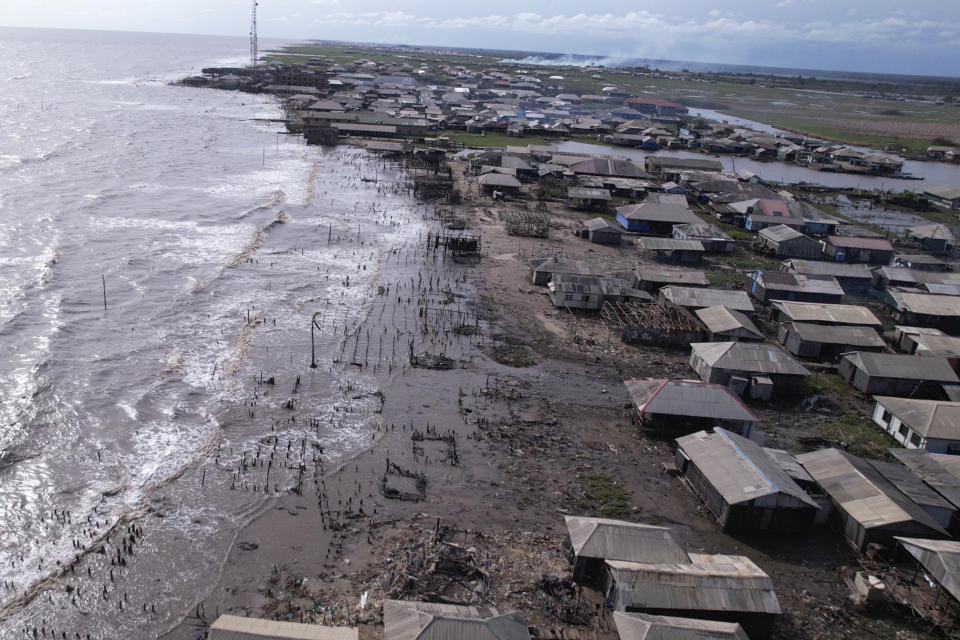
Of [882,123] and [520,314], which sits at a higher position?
[882,123]

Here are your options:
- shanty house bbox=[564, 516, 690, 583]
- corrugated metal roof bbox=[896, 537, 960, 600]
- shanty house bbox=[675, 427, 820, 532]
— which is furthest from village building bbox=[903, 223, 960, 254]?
shanty house bbox=[564, 516, 690, 583]

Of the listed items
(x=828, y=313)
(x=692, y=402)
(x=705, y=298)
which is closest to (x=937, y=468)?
(x=692, y=402)

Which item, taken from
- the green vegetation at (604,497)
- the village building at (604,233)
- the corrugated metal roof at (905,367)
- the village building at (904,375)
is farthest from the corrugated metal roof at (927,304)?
the green vegetation at (604,497)

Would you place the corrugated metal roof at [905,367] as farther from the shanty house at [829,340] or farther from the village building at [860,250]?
the village building at [860,250]

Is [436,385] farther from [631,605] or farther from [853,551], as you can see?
[853,551]

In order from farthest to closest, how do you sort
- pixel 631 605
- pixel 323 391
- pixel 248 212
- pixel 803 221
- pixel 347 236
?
pixel 803 221
pixel 248 212
pixel 347 236
pixel 323 391
pixel 631 605

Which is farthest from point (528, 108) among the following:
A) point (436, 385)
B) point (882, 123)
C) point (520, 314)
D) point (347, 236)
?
point (436, 385)
